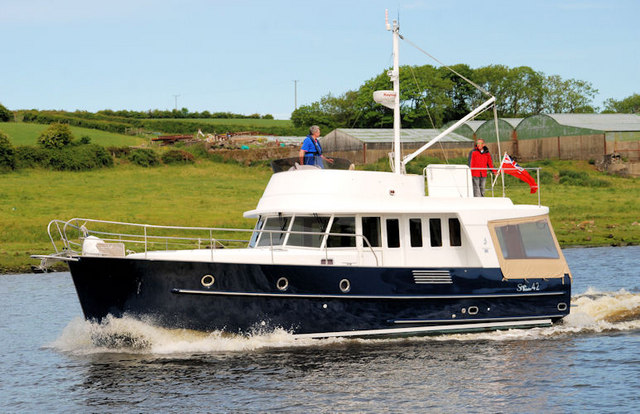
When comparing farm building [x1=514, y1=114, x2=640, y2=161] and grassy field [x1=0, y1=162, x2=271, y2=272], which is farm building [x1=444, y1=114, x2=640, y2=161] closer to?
farm building [x1=514, y1=114, x2=640, y2=161]

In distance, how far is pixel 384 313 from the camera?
17.5 meters

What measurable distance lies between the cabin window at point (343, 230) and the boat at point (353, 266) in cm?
3

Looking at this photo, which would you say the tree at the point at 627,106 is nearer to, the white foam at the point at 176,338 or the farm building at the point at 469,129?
the farm building at the point at 469,129

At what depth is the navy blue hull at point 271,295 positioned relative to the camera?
16328 mm

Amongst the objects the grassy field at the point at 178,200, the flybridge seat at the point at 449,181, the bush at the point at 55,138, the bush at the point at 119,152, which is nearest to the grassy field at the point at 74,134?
the bush at the point at 55,138

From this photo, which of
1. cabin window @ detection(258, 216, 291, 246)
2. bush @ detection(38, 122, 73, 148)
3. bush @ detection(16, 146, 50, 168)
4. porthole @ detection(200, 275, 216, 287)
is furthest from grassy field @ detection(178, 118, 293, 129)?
porthole @ detection(200, 275, 216, 287)

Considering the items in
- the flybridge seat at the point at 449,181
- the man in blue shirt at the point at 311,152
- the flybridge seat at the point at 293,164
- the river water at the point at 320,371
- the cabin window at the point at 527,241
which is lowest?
the river water at the point at 320,371

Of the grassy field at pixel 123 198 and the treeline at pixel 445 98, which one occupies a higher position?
the treeline at pixel 445 98

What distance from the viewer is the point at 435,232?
729 inches

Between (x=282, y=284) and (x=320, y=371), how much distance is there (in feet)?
7.00

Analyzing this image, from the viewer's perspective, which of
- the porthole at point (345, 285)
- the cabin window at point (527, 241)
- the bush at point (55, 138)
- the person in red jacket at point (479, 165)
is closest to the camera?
the porthole at point (345, 285)

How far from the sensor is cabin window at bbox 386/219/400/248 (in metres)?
18.2

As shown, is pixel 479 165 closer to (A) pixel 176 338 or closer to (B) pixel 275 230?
(B) pixel 275 230

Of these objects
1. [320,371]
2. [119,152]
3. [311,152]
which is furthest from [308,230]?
[119,152]
